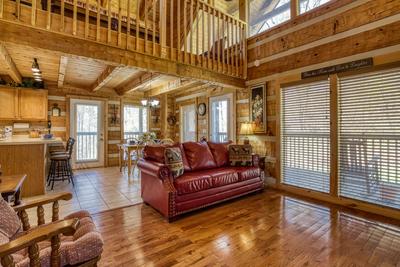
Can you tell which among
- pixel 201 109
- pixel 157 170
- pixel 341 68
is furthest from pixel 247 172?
pixel 201 109

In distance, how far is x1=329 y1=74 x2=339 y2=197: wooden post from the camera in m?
3.40

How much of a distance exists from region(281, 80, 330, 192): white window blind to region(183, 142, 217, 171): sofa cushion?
1.54m

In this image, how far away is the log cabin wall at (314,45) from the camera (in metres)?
2.97

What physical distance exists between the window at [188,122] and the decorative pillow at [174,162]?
3774 mm

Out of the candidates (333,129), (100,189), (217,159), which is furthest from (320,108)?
(100,189)

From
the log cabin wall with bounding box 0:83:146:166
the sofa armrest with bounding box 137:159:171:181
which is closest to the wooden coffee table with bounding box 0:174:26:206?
the sofa armrest with bounding box 137:159:171:181

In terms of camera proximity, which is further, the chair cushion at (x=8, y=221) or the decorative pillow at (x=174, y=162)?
the decorative pillow at (x=174, y=162)

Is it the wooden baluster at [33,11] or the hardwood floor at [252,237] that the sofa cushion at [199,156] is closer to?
the hardwood floor at [252,237]

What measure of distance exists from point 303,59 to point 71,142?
206 inches

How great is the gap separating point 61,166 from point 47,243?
442cm

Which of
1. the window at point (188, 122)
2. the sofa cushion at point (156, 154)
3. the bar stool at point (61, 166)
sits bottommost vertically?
the bar stool at point (61, 166)

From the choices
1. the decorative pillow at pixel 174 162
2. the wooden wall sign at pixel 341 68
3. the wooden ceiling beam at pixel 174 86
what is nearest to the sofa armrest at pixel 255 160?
the decorative pillow at pixel 174 162

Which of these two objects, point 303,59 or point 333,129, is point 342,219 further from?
point 303,59

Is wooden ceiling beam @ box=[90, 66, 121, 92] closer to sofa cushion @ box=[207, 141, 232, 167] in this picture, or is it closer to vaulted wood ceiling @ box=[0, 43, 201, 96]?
vaulted wood ceiling @ box=[0, 43, 201, 96]
